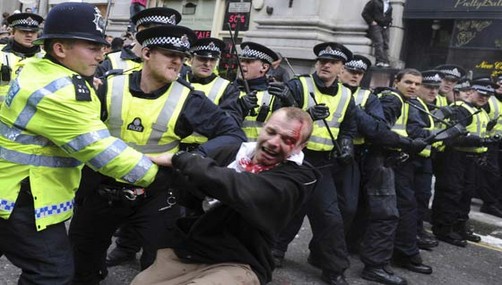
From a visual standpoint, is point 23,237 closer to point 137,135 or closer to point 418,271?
point 137,135

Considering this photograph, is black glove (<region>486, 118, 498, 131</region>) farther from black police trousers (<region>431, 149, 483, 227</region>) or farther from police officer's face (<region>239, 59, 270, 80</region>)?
police officer's face (<region>239, 59, 270, 80</region>)

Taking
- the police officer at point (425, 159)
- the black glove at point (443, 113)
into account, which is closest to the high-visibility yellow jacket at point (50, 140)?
the police officer at point (425, 159)

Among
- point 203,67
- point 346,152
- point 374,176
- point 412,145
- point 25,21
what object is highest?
point 25,21

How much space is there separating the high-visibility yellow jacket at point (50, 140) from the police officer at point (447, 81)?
5144 millimetres

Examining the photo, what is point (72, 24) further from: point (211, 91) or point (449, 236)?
point (449, 236)

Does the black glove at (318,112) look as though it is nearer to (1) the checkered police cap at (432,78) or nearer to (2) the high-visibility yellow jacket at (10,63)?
(1) the checkered police cap at (432,78)

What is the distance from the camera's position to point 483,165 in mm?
7895

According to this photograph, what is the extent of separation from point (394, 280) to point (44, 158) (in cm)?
335

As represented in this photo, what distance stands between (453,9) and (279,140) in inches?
378

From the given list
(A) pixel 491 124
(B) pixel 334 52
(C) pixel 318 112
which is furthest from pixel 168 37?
(A) pixel 491 124

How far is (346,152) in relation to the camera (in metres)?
4.61

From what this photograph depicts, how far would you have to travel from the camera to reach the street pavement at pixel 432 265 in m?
4.21

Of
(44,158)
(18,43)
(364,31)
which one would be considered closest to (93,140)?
(44,158)

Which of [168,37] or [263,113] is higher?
[168,37]
